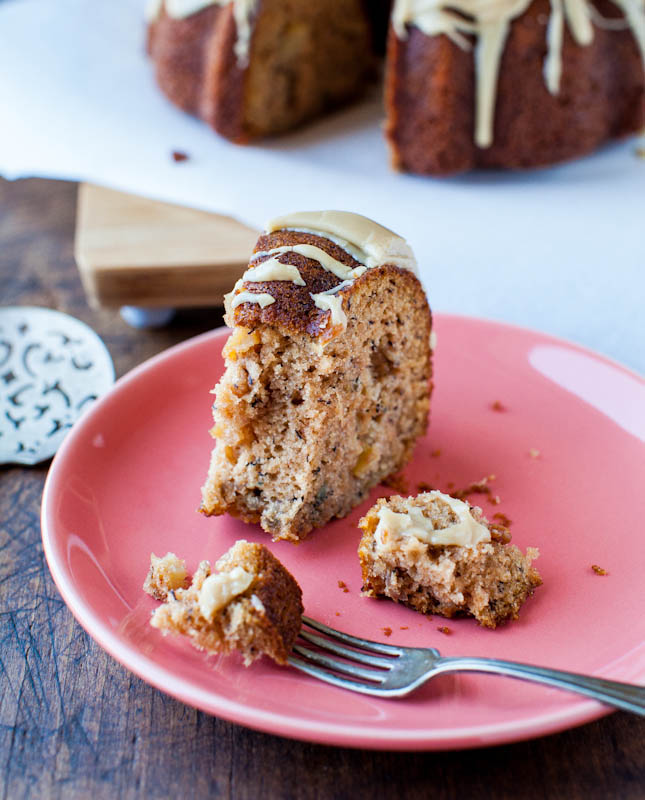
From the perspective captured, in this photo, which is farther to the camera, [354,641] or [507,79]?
[507,79]

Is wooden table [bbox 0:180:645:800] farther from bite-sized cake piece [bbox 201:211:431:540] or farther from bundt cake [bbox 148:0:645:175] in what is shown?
bundt cake [bbox 148:0:645:175]

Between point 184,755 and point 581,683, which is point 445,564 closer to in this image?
point 581,683

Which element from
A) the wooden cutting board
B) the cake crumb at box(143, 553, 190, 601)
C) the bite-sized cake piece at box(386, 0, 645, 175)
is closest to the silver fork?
the cake crumb at box(143, 553, 190, 601)

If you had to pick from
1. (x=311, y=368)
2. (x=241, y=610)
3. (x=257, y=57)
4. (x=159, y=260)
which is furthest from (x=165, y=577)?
(x=257, y=57)

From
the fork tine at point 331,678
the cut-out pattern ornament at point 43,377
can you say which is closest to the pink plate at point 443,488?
the fork tine at point 331,678

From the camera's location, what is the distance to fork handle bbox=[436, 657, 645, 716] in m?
1.29

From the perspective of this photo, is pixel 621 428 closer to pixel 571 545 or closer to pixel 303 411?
pixel 571 545

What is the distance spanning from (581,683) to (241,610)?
1.75 ft

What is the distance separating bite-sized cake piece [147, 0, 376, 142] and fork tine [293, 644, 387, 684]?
2317mm

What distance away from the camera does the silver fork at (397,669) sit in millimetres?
1306

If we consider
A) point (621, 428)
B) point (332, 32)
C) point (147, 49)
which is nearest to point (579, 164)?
point (332, 32)

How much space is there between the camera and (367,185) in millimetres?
3088

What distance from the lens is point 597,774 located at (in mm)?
1398

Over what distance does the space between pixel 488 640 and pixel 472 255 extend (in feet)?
5.12
